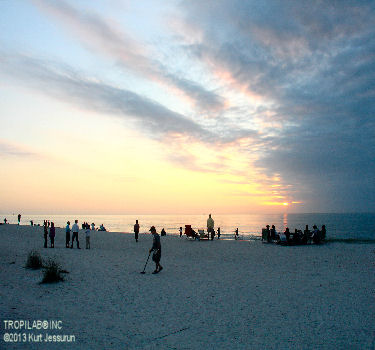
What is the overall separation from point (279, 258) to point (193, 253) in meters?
5.42

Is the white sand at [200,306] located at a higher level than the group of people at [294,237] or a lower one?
lower

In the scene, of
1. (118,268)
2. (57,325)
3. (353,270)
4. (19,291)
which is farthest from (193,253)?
(57,325)

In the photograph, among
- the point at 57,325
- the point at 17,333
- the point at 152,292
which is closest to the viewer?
the point at 17,333

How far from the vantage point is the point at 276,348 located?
5602mm

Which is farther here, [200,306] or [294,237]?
[294,237]

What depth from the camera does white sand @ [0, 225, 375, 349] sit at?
235 inches

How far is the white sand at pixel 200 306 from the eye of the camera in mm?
5969

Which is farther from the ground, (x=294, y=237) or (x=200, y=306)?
(x=294, y=237)

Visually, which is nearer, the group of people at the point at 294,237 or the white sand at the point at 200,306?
the white sand at the point at 200,306

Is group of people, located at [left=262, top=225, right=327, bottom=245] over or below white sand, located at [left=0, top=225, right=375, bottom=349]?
over

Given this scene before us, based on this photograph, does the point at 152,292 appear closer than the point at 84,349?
No

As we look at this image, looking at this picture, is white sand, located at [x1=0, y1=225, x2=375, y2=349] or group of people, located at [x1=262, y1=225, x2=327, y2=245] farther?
group of people, located at [x1=262, y1=225, x2=327, y2=245]

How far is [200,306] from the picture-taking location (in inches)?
318

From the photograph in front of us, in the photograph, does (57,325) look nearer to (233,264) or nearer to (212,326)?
(212,326)
